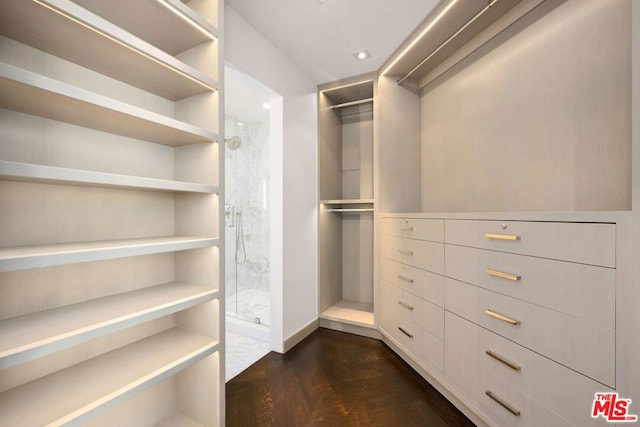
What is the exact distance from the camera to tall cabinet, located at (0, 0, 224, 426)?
2.76 ft

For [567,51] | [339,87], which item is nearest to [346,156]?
[339,87]

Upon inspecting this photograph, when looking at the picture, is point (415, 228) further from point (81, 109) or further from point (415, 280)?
point (81, 109)

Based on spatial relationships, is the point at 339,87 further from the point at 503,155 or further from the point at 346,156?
the point at 503,155

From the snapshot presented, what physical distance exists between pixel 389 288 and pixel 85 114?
226cm

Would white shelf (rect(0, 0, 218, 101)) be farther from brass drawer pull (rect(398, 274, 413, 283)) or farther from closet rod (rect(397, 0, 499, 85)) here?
brass drawer pull (rect(398, 274, 413, 283))

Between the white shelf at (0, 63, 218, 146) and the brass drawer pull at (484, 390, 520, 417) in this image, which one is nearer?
the white shelf at (0, 63, 218, 146)

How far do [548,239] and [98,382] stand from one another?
1.90 metres

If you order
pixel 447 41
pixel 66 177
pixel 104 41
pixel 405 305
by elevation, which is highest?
pixel 447 41

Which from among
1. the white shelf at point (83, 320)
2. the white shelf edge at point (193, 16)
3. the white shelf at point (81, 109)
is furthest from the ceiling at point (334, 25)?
the white shelf at point (83, 320)

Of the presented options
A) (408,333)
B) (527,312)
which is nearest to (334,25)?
(527,312)

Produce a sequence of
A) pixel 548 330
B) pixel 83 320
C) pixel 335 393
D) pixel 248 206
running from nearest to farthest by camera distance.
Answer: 1. pixel 83 320
2. pixel 548 330
3. pixel 335 393
4. pixel 248 206

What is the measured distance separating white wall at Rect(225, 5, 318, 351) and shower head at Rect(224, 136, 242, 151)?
3.87ft

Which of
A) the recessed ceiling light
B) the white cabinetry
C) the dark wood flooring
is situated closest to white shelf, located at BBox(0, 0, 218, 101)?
the recessed ceiling light

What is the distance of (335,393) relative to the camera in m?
1.73
